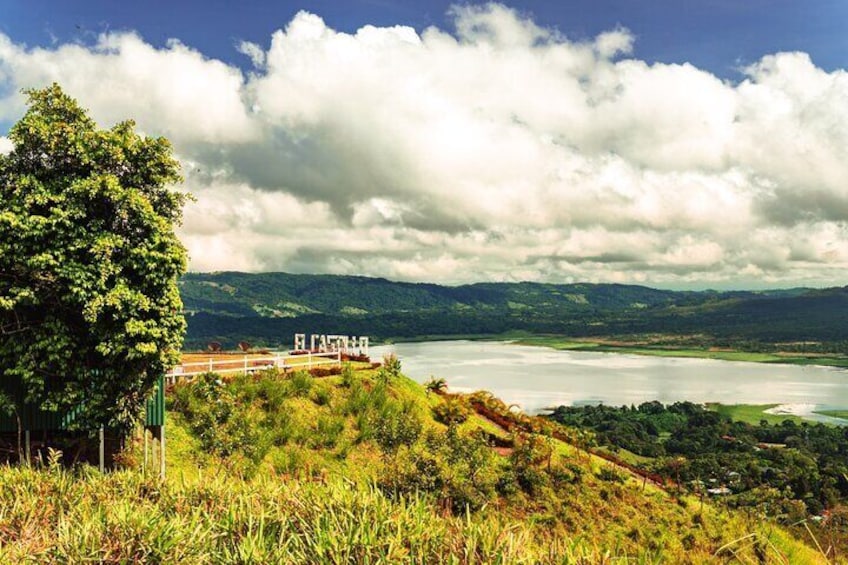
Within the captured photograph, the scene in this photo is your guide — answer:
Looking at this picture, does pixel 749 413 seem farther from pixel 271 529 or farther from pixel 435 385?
pixel 271 529

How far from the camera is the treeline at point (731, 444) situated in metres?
47.6

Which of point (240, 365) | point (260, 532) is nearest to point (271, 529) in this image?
point (260, 532)

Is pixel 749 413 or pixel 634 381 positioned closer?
pixel 749 413

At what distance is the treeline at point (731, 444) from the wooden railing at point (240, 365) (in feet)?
81.3

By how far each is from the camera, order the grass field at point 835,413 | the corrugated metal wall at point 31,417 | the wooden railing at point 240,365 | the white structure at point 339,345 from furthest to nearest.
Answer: the grass field at point 835,413, the white structure at point 339,345, the wooden railing at point 240,365, the corrugated metal wall at point 31,417

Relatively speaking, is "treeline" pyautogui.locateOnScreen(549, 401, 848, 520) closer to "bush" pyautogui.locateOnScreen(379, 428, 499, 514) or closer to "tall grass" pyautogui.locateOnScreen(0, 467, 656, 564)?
"bush" pyautogui.locateOnScreen(379, 428, 499, 514)

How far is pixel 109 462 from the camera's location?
18.7 meters

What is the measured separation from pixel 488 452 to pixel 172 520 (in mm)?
14072

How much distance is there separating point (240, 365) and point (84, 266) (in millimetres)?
13717

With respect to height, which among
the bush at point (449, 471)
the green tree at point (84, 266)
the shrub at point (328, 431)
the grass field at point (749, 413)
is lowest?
the grass field at point (749, 413)

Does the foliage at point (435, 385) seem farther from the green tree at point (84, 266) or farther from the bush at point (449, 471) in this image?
the green tree at point (84, 266)

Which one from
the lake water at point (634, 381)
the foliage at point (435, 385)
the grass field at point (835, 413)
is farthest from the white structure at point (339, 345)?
the grass field at point (835, 413)

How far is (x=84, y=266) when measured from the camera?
15789 mm

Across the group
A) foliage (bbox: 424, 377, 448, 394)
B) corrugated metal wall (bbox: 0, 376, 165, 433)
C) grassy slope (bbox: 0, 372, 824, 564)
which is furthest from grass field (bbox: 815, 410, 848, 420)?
corrugated metal wall (bbox: 0, 376, 165, 433)
